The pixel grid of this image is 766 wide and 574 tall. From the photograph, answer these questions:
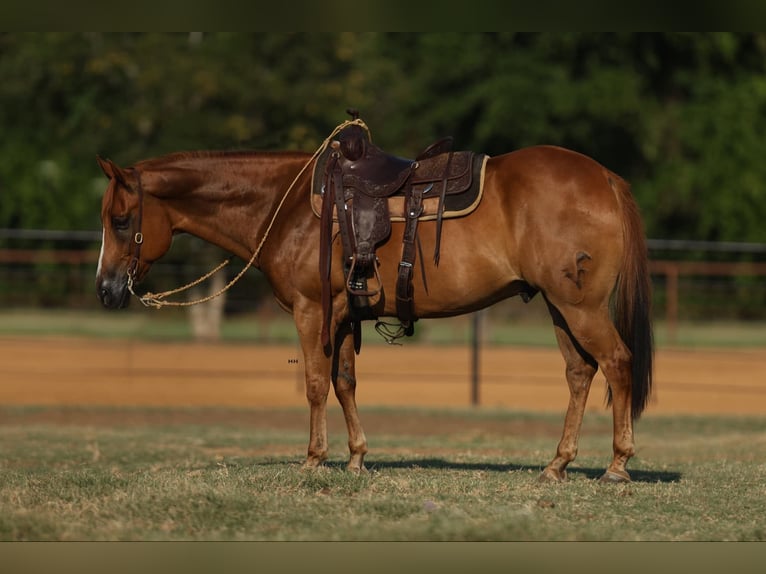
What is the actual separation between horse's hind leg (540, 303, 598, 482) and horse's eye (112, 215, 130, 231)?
2.98 metres

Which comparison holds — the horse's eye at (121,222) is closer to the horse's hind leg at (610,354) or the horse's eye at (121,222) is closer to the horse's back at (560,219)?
the horse's back at (560,219)

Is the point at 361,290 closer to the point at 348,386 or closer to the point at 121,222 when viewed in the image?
the point at 348,386

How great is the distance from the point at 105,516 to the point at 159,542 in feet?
2.48

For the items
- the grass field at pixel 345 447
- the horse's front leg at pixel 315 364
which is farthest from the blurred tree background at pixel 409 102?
the horse's front leg at pixel 315 364

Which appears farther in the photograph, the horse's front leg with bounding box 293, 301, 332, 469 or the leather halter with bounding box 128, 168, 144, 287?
the leather halter with bounding box 128, 168, 144, 287

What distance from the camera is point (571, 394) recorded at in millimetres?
7848

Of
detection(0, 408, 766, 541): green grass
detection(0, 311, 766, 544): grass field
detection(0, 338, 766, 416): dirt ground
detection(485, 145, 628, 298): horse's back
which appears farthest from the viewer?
detection(0, 338, 766, 416): dirt ground

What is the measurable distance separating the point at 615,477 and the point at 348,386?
189 cm

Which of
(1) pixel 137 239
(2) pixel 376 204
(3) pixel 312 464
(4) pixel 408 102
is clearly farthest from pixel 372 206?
(4) pixel 408 102

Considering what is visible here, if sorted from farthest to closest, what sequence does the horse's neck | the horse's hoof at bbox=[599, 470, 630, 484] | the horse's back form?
the horse's neck, the horse's hoof at bbox=[599, 470, 630, 484], the horse's back

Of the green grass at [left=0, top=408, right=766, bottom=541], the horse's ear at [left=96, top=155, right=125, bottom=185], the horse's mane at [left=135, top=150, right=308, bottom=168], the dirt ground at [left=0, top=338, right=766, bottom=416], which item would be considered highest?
the horse's mane at [left=135, top=150, right=308, bottom=168]

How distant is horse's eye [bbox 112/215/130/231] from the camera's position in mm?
8180

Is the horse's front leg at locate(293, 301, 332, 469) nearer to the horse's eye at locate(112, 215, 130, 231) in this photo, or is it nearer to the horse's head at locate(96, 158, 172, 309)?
the horse's head at locate(96, 158, 172, 309)

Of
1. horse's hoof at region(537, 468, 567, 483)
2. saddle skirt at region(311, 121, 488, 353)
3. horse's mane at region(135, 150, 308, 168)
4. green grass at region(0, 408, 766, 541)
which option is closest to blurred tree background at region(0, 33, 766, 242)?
green grass at region(0, 408, 766, 541)
